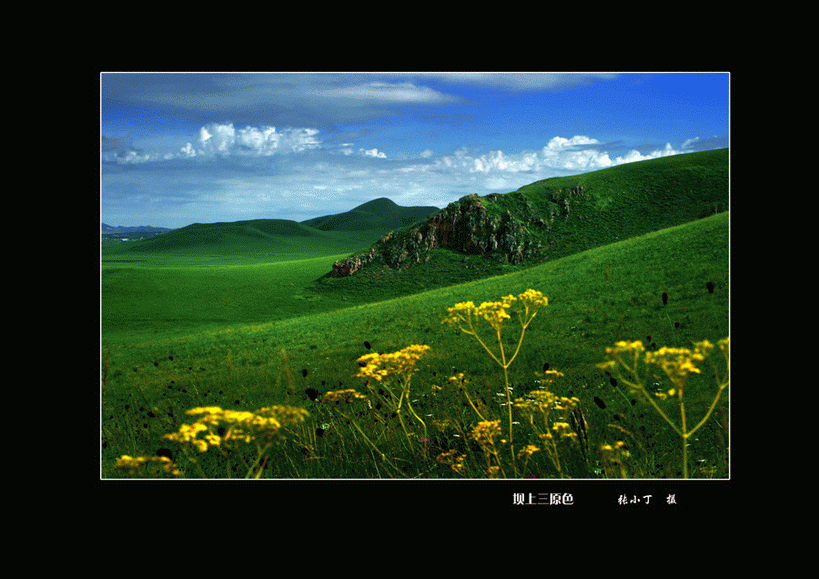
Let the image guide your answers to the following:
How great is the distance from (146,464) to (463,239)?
133 feet

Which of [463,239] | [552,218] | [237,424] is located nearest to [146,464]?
[237,424]

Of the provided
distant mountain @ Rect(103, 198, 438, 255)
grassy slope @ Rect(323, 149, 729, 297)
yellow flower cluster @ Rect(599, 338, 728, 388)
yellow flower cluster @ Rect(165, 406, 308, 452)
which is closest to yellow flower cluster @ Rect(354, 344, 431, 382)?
yellow flower cluster @ Rect(165, 406, 308, 452)

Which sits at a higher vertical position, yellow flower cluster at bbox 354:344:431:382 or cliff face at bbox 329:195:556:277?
cliff face at bbox 329:195:556:277

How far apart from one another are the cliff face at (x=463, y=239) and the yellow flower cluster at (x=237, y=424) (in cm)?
3712

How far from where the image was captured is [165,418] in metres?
4.81

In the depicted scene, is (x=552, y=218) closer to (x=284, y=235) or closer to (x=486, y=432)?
(x=486, y=432)

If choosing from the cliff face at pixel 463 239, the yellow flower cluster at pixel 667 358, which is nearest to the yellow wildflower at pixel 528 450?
the yellow flower cluster at pixel 667 358

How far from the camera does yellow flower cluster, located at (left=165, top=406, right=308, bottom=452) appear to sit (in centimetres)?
318

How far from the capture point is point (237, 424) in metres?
3.40

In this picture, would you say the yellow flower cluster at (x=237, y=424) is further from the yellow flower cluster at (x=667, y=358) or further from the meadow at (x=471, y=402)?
the yellow flower cluster at (x=667, y=358)

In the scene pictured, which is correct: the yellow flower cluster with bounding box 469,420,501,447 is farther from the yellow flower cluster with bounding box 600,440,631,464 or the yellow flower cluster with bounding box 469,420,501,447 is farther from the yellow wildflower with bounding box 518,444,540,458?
the yellow flower cluster with bounding box 600,440,631,464

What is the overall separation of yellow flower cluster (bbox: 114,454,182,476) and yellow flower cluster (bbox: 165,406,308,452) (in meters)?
0.44

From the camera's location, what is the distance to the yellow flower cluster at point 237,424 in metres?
3.18
